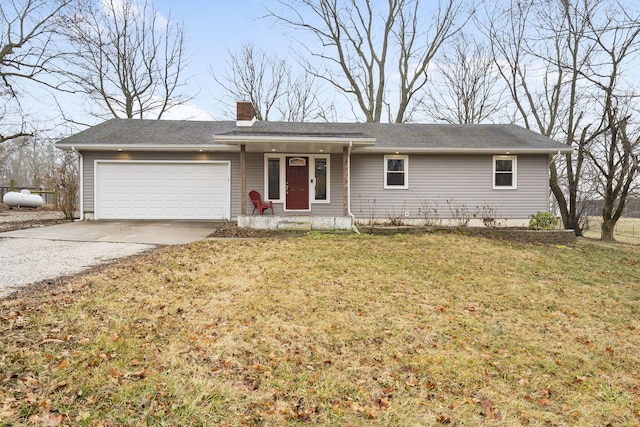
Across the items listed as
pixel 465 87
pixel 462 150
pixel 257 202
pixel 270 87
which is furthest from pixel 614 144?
pixel 270 87

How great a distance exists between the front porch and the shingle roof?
7.53ft

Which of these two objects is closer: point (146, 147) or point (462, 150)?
point (146, 147)

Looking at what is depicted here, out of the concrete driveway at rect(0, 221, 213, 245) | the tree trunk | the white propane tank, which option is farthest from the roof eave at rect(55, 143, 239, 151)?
the tree trunk

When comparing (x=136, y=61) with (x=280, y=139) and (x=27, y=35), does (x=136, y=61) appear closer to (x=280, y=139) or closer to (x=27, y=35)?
(x=27, y=35)

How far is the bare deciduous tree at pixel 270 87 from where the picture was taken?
23.3m

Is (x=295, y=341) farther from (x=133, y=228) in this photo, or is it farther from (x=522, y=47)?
(x=522, y=47)

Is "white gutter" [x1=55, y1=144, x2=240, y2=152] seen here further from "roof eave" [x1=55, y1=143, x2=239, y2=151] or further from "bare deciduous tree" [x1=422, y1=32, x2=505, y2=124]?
"bare deciduous tree" [x1=422, y1=32, x2=505, y2=124]

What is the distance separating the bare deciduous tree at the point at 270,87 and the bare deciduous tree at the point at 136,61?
3257 millimetres

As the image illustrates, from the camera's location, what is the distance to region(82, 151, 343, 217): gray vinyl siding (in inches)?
439

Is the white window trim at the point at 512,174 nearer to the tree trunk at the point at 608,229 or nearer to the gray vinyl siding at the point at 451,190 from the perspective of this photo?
the gray vinyl siding at the point at 451,190

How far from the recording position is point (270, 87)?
23.8 meters

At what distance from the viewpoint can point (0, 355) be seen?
2539 mm

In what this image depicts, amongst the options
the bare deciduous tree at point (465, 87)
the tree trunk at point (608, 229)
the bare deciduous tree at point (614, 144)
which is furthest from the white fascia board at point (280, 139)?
the bare deciduous tree at point (465, 87)

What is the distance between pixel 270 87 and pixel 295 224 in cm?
1693
